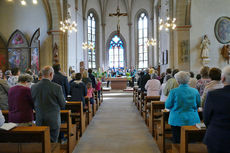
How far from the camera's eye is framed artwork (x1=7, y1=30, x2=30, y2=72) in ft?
44.1

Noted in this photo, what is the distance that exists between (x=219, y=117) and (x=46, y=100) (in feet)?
7.49

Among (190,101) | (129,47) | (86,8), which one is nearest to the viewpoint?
(190,101)

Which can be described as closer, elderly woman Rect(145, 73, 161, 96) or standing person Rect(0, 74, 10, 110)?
standing person Rect(0, 74, 10, 110)

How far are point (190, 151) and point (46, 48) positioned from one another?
40.1 ft

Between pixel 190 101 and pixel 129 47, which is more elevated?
pixel 129 47

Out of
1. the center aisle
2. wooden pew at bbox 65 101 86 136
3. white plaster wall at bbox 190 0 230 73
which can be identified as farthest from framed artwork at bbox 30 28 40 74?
white plaster wall at bbox 190 0 230 73

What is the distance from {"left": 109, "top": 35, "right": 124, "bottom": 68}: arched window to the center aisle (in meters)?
15.5

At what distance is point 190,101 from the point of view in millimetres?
3277

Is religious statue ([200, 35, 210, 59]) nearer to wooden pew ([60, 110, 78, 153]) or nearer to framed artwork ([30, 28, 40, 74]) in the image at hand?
framed artwork ([30, 28, 40, 74])

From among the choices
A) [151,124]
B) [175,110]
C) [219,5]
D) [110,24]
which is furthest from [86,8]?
[175,110]

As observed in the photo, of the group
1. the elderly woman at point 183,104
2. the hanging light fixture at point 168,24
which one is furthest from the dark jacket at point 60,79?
the hanging light fixture at point 168,24

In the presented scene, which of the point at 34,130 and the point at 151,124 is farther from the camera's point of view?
the point at 151,124

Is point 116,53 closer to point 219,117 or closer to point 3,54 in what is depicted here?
point 3,54

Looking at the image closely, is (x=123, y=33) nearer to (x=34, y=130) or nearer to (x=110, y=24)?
(x=110, y=24)
